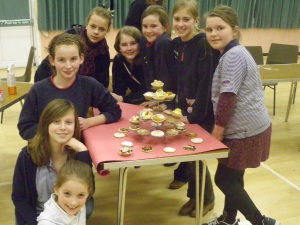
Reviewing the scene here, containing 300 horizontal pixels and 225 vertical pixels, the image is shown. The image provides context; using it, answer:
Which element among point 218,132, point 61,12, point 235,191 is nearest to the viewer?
point 218,132

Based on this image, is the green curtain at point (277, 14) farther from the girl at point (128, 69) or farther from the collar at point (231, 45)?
the collar at point (231, 45)

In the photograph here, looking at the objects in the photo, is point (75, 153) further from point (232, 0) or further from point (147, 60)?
point (232, 0)

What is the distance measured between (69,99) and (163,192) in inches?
48.4

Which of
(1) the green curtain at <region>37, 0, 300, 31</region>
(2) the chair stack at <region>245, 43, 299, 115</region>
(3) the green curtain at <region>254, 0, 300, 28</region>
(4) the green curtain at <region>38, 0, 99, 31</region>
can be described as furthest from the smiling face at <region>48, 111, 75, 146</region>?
(3) the green curtain at <region>254, 0, 300, 28</region>

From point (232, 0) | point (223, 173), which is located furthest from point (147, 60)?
point (232, 0)

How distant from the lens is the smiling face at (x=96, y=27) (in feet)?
8.97

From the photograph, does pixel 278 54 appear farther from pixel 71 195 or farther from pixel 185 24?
pixel 71 195

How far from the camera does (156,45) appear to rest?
2617mm

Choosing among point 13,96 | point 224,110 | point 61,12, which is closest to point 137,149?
point 224,110

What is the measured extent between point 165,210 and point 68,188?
4.10 feet

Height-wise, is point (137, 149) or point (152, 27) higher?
point (152, 27)

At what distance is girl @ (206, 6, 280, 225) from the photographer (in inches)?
77.0

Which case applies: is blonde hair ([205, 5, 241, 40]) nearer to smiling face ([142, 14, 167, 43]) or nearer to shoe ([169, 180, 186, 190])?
smiling face ([142, 14, 167, 43])

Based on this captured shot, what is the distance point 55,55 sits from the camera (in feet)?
6.95
